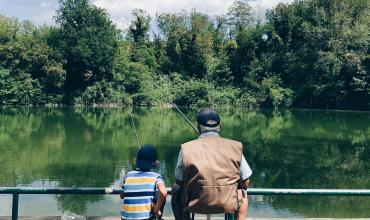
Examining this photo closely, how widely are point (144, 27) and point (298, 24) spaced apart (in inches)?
620

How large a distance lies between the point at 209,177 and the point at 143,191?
0.57 m

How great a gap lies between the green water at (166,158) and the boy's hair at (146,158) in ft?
20.4

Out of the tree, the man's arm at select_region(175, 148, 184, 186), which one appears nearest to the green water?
the man's arm at select_region(175, 148, 184, 186)

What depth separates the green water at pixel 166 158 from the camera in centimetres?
1094

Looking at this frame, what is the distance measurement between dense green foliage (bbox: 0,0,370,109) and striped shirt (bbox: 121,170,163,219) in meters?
40.4

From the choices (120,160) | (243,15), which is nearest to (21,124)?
(120,160)

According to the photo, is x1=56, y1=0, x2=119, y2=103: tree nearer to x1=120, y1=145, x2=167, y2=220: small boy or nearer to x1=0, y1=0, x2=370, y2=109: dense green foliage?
x1=0, y1=0, x2=370, y2=109: dense green foliage

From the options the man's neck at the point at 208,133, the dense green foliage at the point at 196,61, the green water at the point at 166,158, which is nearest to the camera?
the man's neck at the point at 208,133

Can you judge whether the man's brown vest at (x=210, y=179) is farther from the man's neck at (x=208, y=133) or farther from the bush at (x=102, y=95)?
the bush at (x=102, y=95)

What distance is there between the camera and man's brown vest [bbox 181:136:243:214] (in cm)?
295

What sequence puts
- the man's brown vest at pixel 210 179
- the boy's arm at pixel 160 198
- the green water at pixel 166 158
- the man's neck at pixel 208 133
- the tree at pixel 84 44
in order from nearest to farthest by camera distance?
1. the man's brown vest at pixel 210 179
2. the man's neck at pixel 208 133
3. the boy's arm at pixel 160 198
4. the green water at pixel 166 158
5. the tree at pixel 84 44

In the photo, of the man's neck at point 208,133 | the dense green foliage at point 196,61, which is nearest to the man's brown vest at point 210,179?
the man's neck at point 208,133

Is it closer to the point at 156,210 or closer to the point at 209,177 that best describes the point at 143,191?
the point at 156,210

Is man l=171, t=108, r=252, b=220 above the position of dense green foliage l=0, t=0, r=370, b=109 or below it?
below
